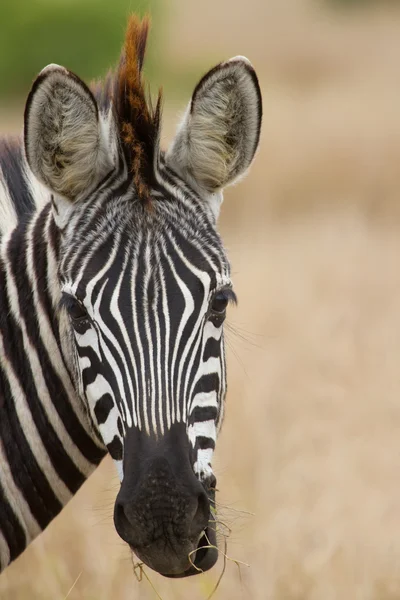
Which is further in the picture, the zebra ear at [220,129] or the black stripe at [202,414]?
the zebra ear at [220,129]

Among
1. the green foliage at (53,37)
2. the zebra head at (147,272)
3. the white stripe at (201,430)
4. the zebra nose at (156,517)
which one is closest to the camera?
the zebra nose at (156,517)

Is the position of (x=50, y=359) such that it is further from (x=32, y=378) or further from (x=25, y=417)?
(x=25, y=417)

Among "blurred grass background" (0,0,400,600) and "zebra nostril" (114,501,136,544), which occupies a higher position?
"zebra nostril" (114,501,136,544)

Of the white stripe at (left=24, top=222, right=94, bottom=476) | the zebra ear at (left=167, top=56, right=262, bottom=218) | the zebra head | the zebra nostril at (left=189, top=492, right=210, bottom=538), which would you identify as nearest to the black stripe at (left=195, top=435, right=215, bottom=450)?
the zebra head

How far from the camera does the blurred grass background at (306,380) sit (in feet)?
25.4

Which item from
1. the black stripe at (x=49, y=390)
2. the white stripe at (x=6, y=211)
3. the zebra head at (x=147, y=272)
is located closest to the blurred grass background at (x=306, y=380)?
the black stripe at (x=49, y=390)

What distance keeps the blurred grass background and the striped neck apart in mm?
411

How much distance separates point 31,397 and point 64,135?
1.34m

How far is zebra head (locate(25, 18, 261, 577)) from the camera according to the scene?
12.4 feet

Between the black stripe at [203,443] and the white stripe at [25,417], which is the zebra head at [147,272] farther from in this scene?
the white stripe at [25,417]

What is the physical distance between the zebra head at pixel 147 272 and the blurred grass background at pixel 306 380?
25.3 inches

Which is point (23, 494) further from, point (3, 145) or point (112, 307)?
point (3, 145)

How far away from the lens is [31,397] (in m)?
4.64

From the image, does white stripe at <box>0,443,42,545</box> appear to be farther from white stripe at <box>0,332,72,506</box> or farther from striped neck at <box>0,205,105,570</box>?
white stripe at <box>0,332,72,506</box>
